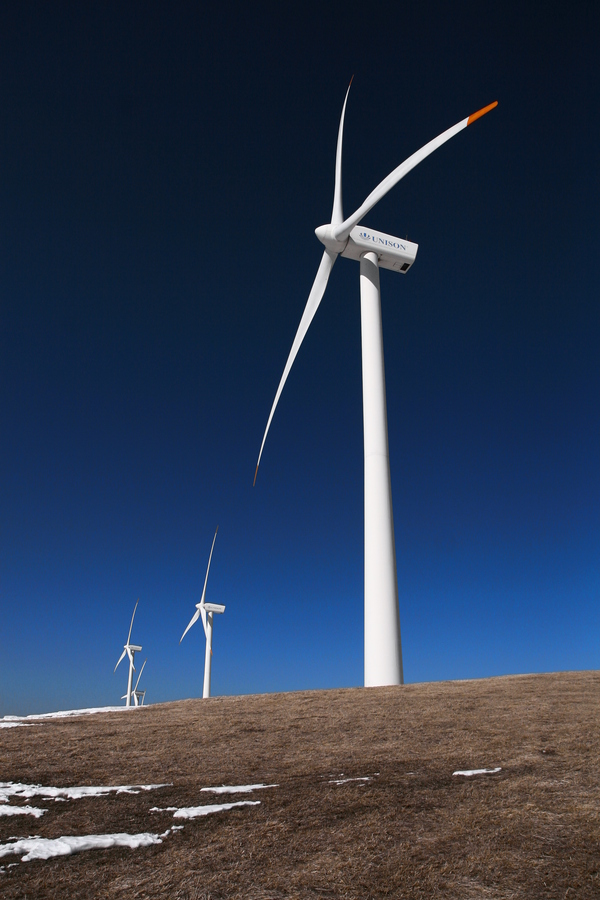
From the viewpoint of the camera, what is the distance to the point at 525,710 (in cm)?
1597

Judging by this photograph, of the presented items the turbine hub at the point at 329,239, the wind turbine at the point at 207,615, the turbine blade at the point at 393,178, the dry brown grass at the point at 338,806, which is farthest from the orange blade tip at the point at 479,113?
the wind turbine at the point at 207,615

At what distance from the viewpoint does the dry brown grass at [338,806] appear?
622cm

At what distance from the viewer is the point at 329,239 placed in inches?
1422

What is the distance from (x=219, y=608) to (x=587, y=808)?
204ft

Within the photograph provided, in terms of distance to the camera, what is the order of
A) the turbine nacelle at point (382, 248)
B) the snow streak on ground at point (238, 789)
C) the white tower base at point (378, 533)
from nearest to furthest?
the snow streak on ground at point (238, 789)
the white tower base at point (378, 533)
the turbine nacelle at point (382, 248)

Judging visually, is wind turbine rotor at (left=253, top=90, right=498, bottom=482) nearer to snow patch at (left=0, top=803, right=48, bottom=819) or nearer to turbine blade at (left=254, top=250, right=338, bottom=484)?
turbine blade at (left=254, top=250, right=338, bottom=484)

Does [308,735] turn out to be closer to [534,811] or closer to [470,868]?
[534,811]

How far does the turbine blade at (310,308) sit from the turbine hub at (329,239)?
424mm

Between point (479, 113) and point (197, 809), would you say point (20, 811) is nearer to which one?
point (197, 809)

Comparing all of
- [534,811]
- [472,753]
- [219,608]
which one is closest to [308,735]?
[472,753]

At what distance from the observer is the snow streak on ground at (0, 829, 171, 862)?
7.06 m

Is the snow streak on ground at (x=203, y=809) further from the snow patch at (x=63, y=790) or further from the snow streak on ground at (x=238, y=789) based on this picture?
the snow patch at (x=63, y=790)

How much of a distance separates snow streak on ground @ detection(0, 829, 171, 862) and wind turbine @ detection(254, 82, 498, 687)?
1807cm

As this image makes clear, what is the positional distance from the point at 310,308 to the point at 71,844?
30.9 meters
